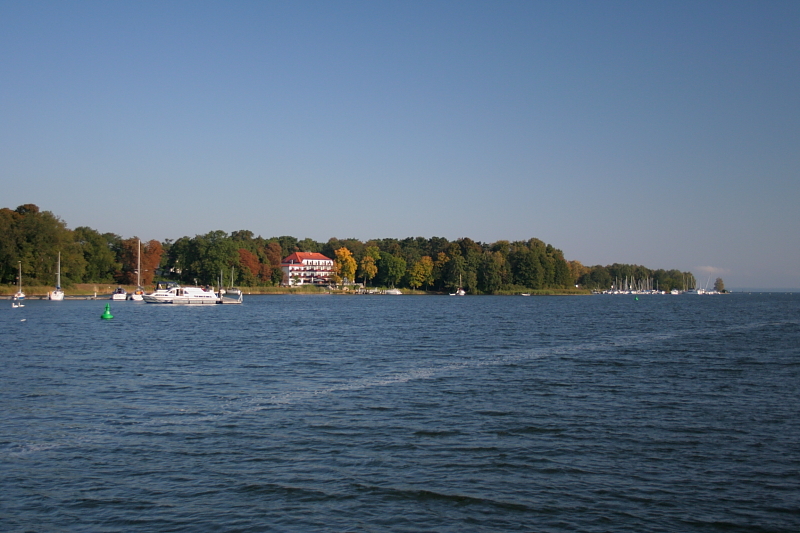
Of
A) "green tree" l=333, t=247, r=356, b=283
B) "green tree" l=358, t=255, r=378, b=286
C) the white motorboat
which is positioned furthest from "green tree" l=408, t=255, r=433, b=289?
the white motorboat

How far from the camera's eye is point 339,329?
4950 centimetres

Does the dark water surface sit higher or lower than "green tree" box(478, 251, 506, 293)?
lower

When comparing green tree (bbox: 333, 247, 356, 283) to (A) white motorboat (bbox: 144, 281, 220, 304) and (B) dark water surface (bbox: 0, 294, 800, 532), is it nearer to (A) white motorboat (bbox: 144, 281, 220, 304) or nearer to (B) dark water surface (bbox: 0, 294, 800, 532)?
(A) white motorboat (bbox: 144, 281, 220, 304)

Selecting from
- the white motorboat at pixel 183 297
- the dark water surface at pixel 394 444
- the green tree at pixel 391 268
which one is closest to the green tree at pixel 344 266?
the green tree at pixel 391 268

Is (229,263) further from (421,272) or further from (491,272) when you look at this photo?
(491,272)

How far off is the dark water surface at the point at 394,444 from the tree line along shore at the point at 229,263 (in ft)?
288

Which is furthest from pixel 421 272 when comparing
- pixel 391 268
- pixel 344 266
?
pixel 344 266

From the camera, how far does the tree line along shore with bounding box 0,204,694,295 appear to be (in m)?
105

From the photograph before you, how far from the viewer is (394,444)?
14227mm

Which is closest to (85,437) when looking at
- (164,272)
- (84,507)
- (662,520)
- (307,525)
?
(84,507)

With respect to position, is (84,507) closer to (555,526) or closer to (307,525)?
(307,525)

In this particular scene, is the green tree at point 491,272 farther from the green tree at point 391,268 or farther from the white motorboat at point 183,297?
the white motorboat at point 183,297

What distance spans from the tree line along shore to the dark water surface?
87.6 metres

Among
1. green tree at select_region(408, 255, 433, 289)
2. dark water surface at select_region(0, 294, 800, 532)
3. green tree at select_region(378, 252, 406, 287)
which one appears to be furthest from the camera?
green tree at select_region(408, 255, 433, 289)
